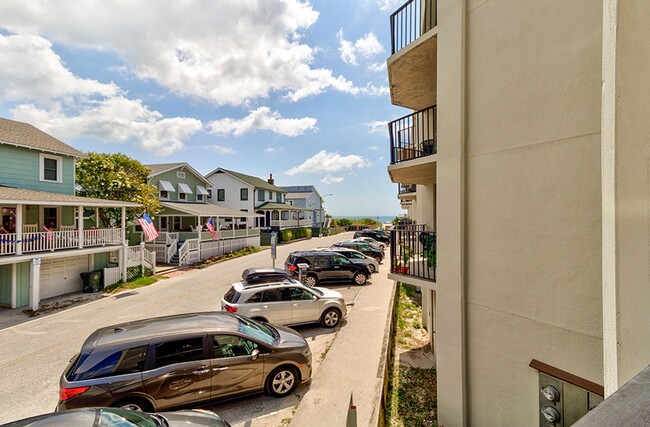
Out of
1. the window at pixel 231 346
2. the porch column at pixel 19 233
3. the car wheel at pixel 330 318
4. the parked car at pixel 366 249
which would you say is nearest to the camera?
the window at pixel 231 346

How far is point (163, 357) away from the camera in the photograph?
540 centimetres

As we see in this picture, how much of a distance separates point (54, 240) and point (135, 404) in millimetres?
12630

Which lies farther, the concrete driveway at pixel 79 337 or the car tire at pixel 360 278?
the car tire at pixel 360 278

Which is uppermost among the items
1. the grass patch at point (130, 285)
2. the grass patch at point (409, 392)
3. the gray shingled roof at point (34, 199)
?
the gray shingled roof at point (34, 199)

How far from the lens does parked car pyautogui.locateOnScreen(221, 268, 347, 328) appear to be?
29.7 feet

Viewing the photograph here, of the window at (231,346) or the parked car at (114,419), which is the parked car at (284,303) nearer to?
the window at (231,346)

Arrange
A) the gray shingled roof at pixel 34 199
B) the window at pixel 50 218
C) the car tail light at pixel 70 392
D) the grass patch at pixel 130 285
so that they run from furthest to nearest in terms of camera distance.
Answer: the window at pixel 50 218 → the grass patch at pixel 130 285 → the gray shingled roof at pixel 34 199 → the car tail light at pixel 70 392

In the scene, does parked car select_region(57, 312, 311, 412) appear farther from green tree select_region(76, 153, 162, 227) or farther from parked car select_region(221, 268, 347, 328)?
green tree select_region(76, 153, 162, 227)

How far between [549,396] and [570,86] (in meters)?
4.07

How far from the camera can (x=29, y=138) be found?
15.4 meters

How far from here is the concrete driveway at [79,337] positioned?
598 centimetres

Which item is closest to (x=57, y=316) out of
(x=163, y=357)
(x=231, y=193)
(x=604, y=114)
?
(x=163, y=357)

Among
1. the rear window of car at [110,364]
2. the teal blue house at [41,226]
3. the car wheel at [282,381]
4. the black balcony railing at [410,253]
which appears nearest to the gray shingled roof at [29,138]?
the teal blue house at [41,226]

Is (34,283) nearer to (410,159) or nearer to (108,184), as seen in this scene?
(108,184)
